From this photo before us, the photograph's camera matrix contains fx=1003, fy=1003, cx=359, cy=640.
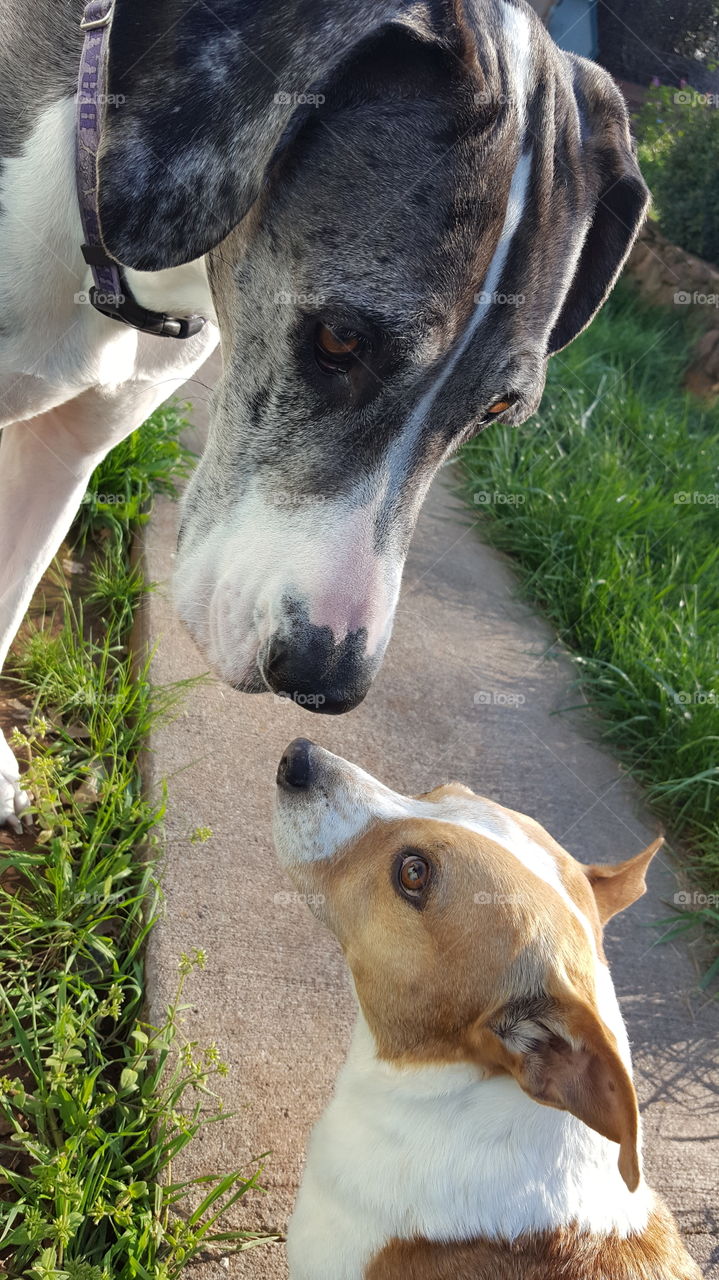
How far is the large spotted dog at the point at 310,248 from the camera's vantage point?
1771 millimetres

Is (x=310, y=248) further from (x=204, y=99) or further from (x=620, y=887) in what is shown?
(x=620, y=887)

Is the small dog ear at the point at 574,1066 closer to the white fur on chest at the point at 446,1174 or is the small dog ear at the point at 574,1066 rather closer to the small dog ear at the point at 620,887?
the white fur on chest at the point at 446,1174

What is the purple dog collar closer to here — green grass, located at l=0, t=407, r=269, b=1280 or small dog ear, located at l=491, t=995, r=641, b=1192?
green grass, located at l=0, t=407, r=269, b=1280

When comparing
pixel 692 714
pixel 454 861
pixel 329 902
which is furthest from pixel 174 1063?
pixel 692 714

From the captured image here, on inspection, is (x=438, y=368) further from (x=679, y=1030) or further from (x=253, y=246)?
(x=679, y=1030)

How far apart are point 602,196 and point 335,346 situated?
3.24ft

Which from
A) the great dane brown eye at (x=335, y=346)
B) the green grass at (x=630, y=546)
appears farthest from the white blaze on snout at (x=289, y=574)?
the green grass at (x=630, y=546)

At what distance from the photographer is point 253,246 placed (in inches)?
76.9

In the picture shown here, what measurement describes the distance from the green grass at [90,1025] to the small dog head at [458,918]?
0.40 meters

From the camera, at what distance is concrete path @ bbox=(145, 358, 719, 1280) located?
2486 mm

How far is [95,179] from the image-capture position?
193 cm

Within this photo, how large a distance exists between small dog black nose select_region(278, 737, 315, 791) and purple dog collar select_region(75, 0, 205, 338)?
3.53ft

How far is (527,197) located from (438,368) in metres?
0.41

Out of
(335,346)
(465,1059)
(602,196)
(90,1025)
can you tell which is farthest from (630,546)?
(90,1025)
